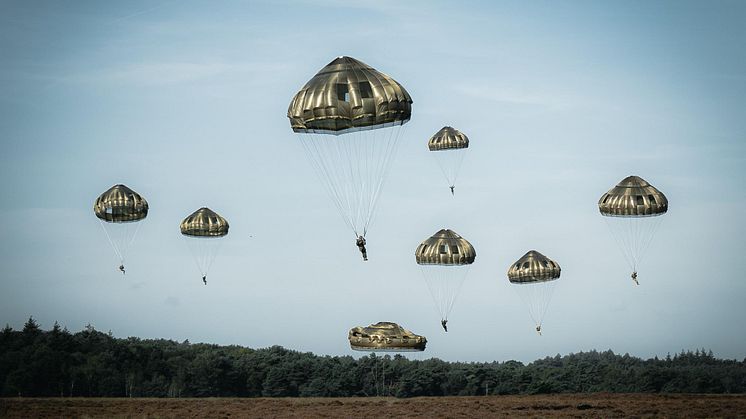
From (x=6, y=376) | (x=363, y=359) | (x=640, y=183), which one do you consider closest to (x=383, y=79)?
(x=640, y=183)

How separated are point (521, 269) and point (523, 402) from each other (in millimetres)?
13715

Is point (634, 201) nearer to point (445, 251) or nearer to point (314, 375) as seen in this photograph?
point (445, 251)

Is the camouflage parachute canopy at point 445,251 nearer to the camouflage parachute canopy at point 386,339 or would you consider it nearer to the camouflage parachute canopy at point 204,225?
the camouflage parachute canopy at point 386,339

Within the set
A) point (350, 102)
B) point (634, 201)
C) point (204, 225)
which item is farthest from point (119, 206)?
point (634, 201)

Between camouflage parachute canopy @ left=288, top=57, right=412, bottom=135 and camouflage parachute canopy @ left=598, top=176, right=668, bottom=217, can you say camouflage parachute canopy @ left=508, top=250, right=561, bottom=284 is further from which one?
camouflage parachute canopy @ left=288, top=57, right=412, bottom=135

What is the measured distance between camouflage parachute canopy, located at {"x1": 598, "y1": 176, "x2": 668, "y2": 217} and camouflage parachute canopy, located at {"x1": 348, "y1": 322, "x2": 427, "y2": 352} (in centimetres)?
1929

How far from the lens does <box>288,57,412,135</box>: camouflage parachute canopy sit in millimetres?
55031

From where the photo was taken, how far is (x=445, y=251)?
81125 mm

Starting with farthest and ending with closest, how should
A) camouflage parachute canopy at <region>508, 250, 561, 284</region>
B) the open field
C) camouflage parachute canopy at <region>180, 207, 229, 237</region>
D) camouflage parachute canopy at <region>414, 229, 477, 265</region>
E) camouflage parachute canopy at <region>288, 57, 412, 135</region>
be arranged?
camouflage parachute canopy at <region>180, 207, 229, 237</region> → camouflage parachute canopy at <region>508, 250, 561, 284</region> → camouflage parachute canopy at <region>414, 229, 477, 265</region> → the open field → camouflage parachute canopy at <region>288, 57, 412, 135</region>

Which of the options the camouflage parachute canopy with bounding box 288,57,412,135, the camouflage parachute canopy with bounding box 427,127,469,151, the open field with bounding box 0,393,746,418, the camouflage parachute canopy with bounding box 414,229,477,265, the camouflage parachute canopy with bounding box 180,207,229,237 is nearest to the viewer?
the camouflage parachute canopy with bounding box 288,57,412,135

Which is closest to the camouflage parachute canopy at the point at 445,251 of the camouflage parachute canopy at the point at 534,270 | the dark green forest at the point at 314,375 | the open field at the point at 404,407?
the camouflage parachute canopy at the point at 534,270

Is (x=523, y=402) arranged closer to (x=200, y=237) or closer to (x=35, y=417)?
(x=200, y=237)

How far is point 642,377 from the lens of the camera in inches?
5153

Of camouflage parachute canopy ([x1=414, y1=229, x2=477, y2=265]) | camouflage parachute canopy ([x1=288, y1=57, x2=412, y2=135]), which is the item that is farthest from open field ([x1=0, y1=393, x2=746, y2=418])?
camouflage parachute canopy ([x1=288, y1=57, x2=412, y2=135])
